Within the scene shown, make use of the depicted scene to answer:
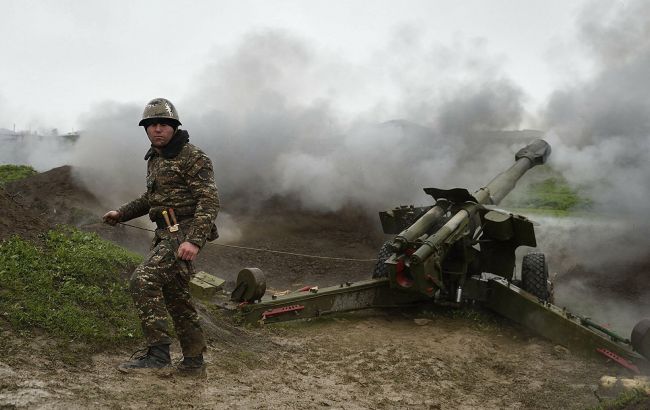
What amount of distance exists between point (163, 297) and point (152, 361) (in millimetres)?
419

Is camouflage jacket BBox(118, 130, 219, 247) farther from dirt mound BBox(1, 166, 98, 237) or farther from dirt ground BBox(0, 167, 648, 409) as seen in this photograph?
dirt mound BBox(1, 166, 98, 237)

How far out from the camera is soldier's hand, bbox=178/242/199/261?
12.4ft

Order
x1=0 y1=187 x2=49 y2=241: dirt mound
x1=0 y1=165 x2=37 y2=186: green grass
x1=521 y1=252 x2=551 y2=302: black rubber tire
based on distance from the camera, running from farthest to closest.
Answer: x1=0 y1=165 x2=37 y2=186: green grass
x1=521 y1=252 x2=551 y2=302: black rubber tire
x1=0 y1=187 x2=49 y2=241: dirt mound

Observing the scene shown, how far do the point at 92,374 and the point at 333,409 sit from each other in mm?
1571

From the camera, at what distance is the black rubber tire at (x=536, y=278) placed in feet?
24.7

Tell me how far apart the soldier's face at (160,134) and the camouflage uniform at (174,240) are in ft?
0.14

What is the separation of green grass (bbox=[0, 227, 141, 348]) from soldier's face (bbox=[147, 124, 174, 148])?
1.50 meters

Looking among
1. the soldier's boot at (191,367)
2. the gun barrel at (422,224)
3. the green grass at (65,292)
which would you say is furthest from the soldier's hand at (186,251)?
the gun barrel at (422,224)

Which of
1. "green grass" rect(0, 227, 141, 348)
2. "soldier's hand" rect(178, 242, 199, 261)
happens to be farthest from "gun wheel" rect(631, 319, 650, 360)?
"green grass" rect(0, 227, 141, 348)

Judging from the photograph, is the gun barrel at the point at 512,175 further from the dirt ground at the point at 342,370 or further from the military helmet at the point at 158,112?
the military helmet at the point at 158,112

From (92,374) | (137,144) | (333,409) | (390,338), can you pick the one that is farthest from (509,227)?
(137,144)

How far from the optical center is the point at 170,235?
394 centimetres

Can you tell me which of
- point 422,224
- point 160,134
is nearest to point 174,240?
point 160,134

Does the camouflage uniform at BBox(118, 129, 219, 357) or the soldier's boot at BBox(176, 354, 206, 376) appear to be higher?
the camouflage uniform at BBox(118, 129, 219, 357)
